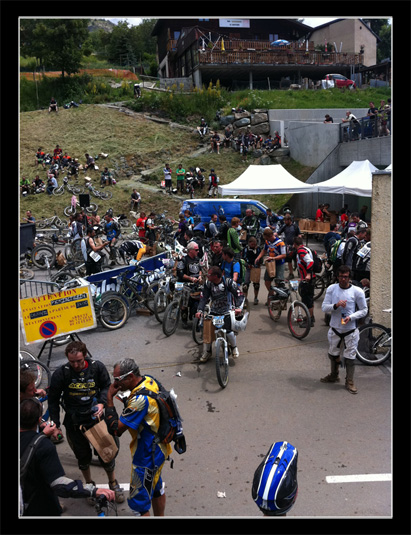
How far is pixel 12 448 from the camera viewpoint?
3312mm

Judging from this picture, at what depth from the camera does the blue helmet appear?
3.36 m

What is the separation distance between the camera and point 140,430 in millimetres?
4363

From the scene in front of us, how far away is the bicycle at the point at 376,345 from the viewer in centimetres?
835

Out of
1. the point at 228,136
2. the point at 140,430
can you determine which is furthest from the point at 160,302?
the point at 228,136

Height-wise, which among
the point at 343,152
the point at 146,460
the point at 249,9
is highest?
the point at 343,152

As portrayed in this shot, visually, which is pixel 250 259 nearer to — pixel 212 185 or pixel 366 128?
pixel 366 128

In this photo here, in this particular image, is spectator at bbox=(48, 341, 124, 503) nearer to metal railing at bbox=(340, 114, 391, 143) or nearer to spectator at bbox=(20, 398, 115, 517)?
spectator at bbox=(20, 398, 115, 517)

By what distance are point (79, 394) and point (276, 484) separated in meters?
2.52

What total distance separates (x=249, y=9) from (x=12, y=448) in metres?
3.25

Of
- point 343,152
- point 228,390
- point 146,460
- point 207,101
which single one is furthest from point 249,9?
point 207,101

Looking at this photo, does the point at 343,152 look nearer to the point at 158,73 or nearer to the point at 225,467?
the point at 225,467

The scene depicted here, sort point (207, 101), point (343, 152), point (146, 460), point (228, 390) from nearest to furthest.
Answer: point (146, 460), point (228, 390), point (343, 152), point (207, 101)

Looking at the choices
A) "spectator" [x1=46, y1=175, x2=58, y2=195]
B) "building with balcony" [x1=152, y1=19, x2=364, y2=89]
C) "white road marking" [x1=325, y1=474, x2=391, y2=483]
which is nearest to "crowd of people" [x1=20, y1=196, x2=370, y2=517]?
"white road marking" [x1=325, y1=474, x2=391, y2=483]

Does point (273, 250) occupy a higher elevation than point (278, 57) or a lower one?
lower
